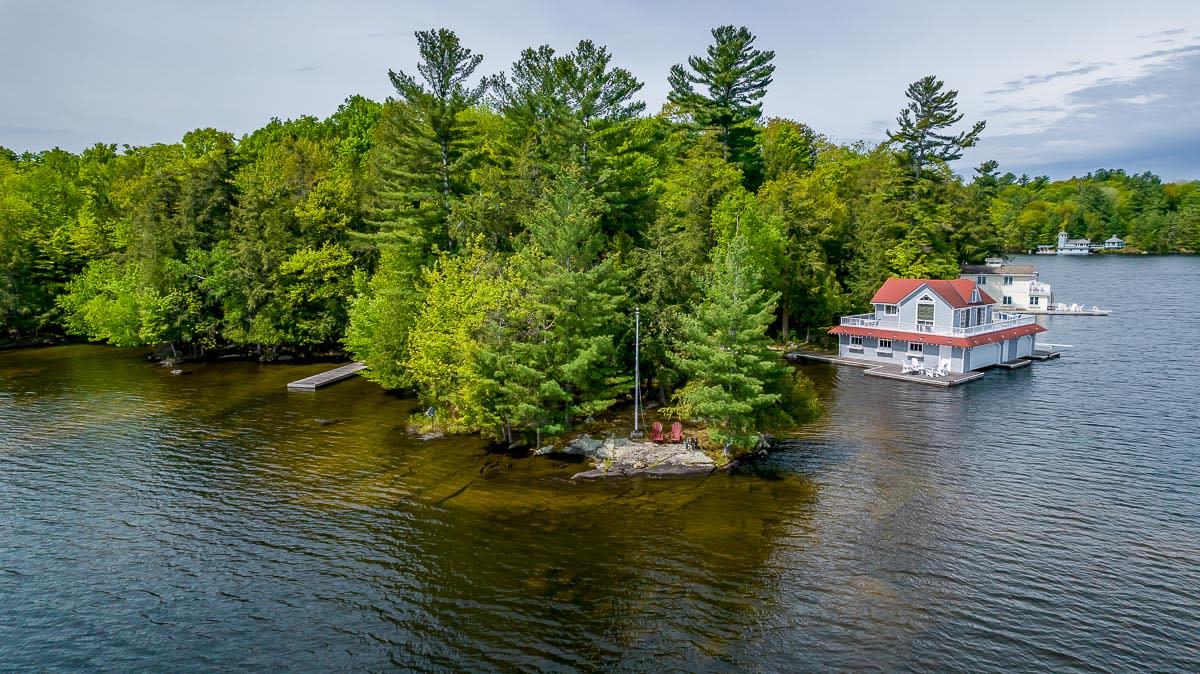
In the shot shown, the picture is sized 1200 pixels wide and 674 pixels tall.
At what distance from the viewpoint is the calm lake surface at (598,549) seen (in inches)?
732

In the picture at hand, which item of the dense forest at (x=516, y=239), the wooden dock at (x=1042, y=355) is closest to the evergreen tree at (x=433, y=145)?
the dense forest at (x=516, y=239)

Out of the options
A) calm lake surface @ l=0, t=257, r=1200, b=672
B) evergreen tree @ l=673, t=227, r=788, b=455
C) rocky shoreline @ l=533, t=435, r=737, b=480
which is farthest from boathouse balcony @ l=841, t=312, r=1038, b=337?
rocky shoreline @ l=533, t=435, r=737, b=480

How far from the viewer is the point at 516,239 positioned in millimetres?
39000

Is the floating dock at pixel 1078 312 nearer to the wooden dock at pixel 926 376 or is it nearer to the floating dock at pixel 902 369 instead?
the floating dock at pixel 902 369

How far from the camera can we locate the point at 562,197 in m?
36.3

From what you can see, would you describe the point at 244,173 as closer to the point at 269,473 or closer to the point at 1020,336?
the point at 269,473

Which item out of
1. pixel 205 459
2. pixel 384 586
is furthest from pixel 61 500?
→ pixel 384 586

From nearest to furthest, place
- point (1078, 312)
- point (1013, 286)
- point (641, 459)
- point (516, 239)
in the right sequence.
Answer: point (641, 459)
point (516, 239)
point (1078, 312)
point (1013, 286)

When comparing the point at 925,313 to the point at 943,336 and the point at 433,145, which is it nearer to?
the point at 943,336

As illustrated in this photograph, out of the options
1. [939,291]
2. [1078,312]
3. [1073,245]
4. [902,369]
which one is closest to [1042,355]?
[939,291]

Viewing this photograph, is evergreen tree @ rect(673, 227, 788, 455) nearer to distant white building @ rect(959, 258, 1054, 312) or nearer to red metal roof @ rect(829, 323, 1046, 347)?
red metal roof @ rect(829, 323, 1046, 347)

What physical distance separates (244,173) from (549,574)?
64678 millimetres

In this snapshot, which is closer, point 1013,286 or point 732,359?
point 732,359

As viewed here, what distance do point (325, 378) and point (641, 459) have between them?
1250 inches
